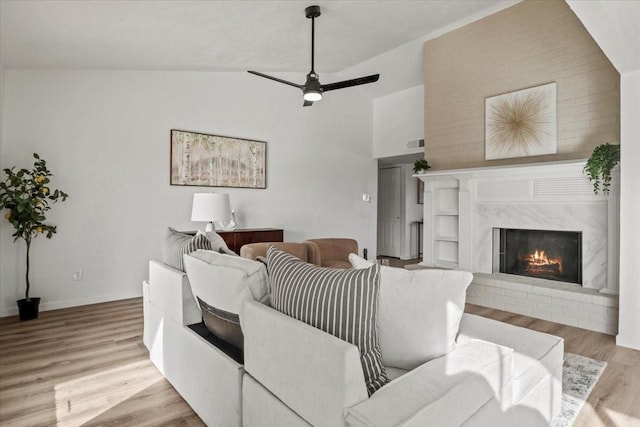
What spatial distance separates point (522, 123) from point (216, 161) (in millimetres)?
4023

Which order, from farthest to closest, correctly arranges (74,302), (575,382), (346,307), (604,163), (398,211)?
(398,211)
(74,302)
(604,163)
(575,382)
(346,307)

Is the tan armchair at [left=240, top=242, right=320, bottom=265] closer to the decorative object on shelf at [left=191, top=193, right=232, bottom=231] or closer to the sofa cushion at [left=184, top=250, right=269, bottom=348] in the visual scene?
the decorative object on shelf at [left=191, top=193, right=232, bottom=231]

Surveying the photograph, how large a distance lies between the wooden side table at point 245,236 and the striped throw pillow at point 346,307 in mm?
3648

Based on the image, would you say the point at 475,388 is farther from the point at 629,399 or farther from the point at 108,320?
the point at 108,320

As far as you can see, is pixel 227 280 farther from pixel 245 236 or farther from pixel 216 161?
pixel 216 161

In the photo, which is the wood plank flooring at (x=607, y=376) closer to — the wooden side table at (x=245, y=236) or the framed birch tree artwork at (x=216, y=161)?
the wooden side table at (x=245, y=236)

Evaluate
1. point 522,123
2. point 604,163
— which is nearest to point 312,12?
point 522,123

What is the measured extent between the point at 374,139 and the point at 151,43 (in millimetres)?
4574

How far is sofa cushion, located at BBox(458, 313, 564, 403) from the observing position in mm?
1488

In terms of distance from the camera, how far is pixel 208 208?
4.34 meters

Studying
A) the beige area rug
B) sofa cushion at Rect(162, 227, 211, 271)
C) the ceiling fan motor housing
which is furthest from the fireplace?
sofa cushion at Rect(162, 227, 211, 271)

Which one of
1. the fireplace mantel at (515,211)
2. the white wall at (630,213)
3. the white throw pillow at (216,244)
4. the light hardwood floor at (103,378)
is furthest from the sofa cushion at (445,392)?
the fireplace mantel at (515,211)

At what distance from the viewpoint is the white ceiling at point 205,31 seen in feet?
9.64

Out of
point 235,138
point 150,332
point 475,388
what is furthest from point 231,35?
point 475,388
